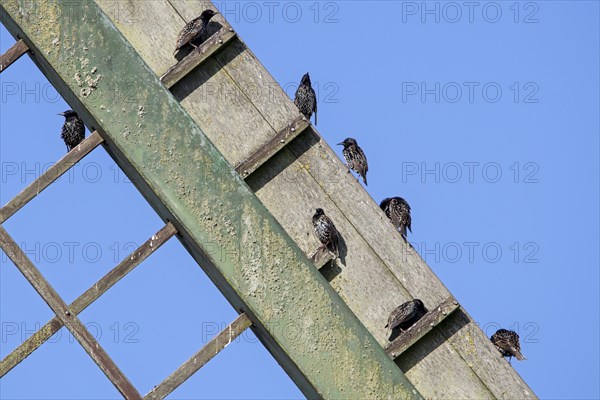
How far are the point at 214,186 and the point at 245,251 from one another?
0.22 metres

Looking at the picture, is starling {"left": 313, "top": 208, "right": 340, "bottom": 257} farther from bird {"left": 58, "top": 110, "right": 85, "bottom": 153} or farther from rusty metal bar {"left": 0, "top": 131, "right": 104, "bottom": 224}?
bird {"left": 58, "top": 110, "right": 85, "bottom": 153}

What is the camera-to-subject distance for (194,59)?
419 centimetres

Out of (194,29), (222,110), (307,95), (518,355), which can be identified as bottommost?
(518,355)

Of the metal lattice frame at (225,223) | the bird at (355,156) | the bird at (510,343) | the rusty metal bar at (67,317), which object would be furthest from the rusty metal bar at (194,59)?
the bird at (510,343)

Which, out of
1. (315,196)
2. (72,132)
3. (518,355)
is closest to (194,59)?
(315,196)

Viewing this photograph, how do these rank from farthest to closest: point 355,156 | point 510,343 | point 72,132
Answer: point 510,343 < point 355,156 < point 72,132

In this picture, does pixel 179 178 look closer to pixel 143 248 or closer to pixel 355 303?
pixel 143 248

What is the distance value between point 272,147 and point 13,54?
0.91 m

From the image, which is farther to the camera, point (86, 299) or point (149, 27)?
point (149, 27)

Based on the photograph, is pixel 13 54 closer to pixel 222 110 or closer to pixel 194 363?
pixel 222 110

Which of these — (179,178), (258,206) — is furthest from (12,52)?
(258,206)

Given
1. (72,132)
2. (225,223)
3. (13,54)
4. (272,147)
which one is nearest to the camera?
(225,223)

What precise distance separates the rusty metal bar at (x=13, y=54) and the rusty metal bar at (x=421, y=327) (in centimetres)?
149

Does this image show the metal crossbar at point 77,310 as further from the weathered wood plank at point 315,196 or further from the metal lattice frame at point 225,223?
the weathered wood plank at point 315,196
